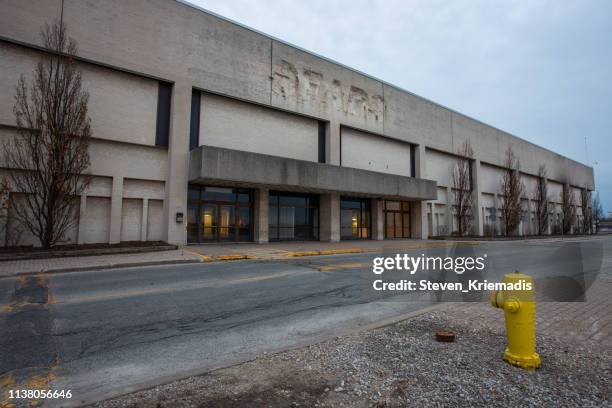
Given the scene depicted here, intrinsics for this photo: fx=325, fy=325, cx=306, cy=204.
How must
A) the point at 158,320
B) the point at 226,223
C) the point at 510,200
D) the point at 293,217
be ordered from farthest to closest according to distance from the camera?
the point at 510,200, the point at 293,217, the point at 226,223, the point at 158,320

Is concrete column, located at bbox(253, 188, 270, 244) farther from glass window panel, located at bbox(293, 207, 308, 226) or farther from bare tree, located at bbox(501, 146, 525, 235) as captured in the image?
bare tree, located at bbox(501, 146, 525, 235)

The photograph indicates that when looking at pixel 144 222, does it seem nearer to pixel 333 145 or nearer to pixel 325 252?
pixel 325 252

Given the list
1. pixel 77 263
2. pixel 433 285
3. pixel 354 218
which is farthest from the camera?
pixel 354 218

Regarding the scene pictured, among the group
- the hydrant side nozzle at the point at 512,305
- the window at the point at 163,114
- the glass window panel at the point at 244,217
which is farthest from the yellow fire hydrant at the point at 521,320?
the glass window panel at the point at 244,217

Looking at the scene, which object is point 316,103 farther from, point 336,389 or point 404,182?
point 336,389

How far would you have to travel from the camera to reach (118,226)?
16.0 metres

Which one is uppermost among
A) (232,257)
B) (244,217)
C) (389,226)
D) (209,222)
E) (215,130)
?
(215,130)

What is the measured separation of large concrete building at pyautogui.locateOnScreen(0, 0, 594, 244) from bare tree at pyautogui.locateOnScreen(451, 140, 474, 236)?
19.3 feet

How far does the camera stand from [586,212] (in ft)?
186

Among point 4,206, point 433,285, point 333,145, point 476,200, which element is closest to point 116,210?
point 4,206

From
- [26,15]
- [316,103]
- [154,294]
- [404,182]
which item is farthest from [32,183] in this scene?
[404,182]

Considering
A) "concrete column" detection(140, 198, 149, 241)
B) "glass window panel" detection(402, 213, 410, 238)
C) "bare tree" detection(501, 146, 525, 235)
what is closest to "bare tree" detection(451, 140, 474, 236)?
"bare tree" detection(501, 146, 525, 235)

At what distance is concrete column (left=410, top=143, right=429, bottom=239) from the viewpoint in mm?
29219

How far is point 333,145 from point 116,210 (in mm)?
14523
